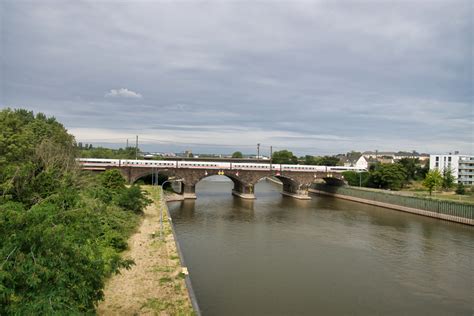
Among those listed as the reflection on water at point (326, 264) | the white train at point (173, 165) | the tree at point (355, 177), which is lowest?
the reflection on water at point (326, 264)

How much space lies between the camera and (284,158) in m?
117

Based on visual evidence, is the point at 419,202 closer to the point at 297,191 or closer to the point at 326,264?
the point at 297,191

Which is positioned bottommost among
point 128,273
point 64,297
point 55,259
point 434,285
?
point 434,285

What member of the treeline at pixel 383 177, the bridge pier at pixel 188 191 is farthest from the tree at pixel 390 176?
the bridge pier at pixel 188 191

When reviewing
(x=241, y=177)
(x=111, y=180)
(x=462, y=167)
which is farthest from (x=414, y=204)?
(x=462, y=167)

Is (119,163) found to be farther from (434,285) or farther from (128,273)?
(434,285)

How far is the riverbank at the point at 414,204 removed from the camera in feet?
118

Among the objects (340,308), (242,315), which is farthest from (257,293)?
(340,308)

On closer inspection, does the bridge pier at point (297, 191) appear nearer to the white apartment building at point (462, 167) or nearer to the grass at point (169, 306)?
the white apartment building at point (462, 167)

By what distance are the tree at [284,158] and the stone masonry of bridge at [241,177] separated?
50.8 meters

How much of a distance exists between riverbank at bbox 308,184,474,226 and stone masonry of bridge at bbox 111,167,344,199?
20.9 feet

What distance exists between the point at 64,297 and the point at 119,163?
4730cm

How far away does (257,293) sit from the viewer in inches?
635

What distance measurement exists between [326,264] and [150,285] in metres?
11.6
